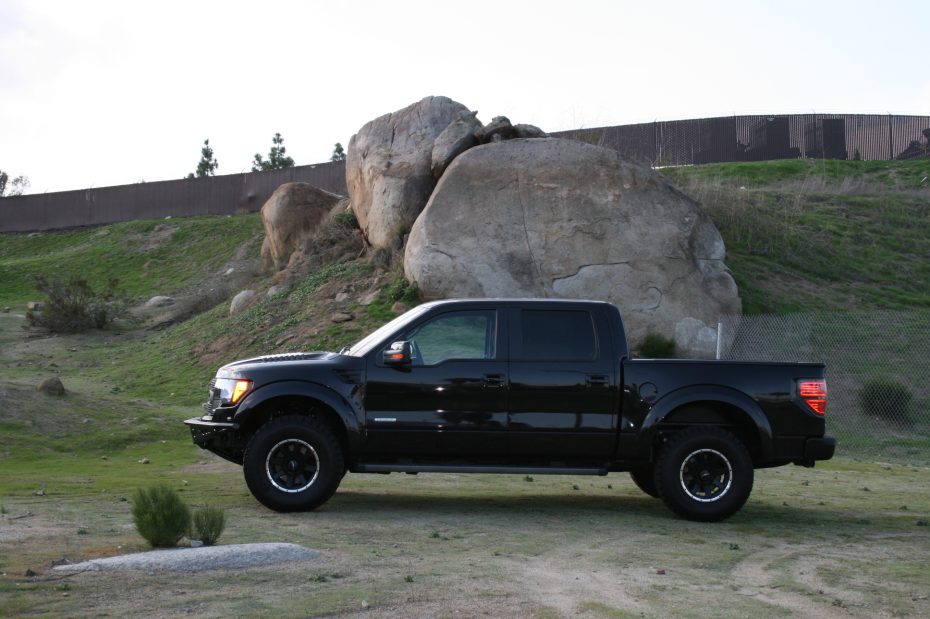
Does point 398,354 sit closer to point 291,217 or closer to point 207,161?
point 291,217

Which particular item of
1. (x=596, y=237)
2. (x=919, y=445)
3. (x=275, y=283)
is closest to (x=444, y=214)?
(x=596, y=237)

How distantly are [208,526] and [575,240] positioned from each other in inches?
638

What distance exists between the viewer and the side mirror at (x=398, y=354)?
1003 centimetres

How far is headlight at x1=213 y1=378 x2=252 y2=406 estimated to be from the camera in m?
10.2

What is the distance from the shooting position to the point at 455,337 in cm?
1047

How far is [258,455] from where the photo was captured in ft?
32.9

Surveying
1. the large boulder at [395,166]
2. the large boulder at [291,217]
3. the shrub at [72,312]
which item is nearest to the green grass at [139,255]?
the shrub at [72,312]

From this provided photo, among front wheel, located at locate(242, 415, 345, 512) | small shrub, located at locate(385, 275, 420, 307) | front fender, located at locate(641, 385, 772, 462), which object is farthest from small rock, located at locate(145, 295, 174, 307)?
front fender, located at locate(641, 385, 772, 462)

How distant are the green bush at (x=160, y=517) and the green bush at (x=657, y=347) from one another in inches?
607

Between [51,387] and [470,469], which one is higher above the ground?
[51,387]

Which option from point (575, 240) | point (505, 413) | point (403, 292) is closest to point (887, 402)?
point (575, 240)

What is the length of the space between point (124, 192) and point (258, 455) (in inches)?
1766

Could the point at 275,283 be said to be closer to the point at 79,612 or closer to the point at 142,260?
the point at 142,260

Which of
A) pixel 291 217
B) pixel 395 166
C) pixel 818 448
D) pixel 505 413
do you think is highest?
pixel 395 166
